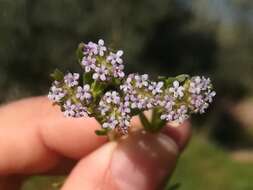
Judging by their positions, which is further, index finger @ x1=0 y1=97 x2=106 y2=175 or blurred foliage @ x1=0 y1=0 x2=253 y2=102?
blurred foliage @ x1=0 y1=0 x2=253 y2=102

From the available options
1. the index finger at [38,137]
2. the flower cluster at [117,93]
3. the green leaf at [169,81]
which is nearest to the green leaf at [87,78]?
the flower cluster at [117,93]

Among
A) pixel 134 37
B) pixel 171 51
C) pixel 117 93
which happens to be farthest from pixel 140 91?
pixel 171 51

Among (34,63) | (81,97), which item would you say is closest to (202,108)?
(81,97)

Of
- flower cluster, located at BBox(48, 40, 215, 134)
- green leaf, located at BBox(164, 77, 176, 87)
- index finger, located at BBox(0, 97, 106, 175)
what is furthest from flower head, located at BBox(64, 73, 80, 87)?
index finger, located at BBox(0, 97, 106, 175)

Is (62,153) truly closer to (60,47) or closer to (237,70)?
(60,47)

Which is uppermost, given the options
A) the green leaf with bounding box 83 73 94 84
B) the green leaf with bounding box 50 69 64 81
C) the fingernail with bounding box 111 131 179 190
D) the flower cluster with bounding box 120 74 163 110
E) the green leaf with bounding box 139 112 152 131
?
the green leaf with bounding box 50 69 64 81

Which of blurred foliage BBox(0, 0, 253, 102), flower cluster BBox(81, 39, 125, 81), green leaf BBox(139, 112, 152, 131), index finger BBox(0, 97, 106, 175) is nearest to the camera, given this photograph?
flower cluster BBox(81, 39, 125, 81)

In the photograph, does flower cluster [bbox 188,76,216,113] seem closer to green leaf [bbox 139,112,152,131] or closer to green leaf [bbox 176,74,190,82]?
green leaf [bbox 176,74,190,82]

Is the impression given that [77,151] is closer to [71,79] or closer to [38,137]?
[38,137]
